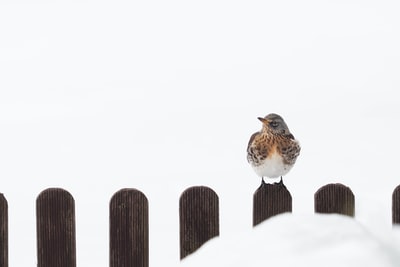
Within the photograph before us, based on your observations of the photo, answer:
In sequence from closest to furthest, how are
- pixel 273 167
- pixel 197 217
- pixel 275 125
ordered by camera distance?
1. pixel 197 217
2. pixel 273 167
3. pixel 275 125

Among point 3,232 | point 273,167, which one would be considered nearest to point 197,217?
point 273,167

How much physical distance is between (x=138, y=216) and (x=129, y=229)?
0.12m

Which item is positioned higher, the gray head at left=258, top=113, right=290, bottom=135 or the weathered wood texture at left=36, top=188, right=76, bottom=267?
the gray head at left=258, top=113, right=290, bottom=135

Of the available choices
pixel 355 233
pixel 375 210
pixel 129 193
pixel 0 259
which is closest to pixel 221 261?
pixel 355 233

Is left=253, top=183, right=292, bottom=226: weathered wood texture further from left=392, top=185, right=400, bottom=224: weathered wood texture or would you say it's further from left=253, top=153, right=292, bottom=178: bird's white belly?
left=392, top=185, right=400, bottom=224: weathered wood texture

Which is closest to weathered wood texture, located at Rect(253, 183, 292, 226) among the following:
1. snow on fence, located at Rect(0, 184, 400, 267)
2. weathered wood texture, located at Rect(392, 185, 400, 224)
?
snow on fence, located at Rect(0, 184, 400, 267)

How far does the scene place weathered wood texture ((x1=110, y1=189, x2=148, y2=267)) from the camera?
5.41 metres

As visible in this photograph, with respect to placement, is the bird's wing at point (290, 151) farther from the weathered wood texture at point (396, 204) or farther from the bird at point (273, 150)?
the weathered wood texture at point (396, 204)

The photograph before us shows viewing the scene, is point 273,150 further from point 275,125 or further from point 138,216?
point 138,216

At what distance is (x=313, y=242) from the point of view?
4316 millimetres

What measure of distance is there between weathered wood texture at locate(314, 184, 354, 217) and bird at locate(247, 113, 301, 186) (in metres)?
0.45

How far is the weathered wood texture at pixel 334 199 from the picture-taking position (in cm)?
541

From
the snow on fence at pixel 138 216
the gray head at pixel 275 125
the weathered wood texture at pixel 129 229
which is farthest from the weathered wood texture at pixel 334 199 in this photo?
the weathered wood texture at pixel 129 229

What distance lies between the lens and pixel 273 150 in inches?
230
